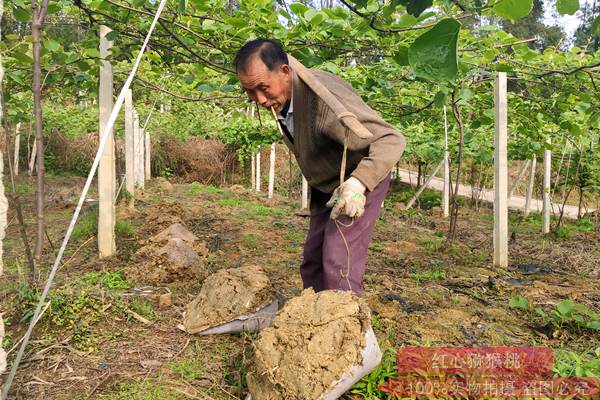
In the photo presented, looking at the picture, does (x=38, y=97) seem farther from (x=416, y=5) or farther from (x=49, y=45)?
(x=416, y=5)

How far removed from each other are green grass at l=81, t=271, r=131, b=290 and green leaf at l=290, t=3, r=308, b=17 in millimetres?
2206

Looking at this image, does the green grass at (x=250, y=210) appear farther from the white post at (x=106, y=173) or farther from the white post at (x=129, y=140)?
the white post at (x=106, y=173)

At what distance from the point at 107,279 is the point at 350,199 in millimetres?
2270

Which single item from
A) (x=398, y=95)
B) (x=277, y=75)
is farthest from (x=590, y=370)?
(x=398, y=95)

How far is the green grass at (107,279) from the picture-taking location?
10.8ft

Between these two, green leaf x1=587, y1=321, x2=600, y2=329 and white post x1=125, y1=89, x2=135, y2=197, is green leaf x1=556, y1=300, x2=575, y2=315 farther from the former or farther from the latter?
white post x1=125, y1=89, x2=135, y2=197

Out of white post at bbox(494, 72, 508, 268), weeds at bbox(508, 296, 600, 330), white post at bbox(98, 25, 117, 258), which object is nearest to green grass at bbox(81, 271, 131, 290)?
white post at bbox(98, 25, 117, 258)

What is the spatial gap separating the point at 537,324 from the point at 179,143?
1298cm

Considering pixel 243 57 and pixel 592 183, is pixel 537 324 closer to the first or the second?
pixel 243 57

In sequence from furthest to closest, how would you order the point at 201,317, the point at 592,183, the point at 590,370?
the point at 592,183 → the point at 201,317 → the point at 590,370

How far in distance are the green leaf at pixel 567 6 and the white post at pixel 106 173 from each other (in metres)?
3.70

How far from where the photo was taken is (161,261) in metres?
3.52

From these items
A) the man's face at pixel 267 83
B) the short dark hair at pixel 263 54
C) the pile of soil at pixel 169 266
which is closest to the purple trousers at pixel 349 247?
the man's face at pixel 267 83

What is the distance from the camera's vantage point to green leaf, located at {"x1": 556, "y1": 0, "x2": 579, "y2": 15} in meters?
1.00
